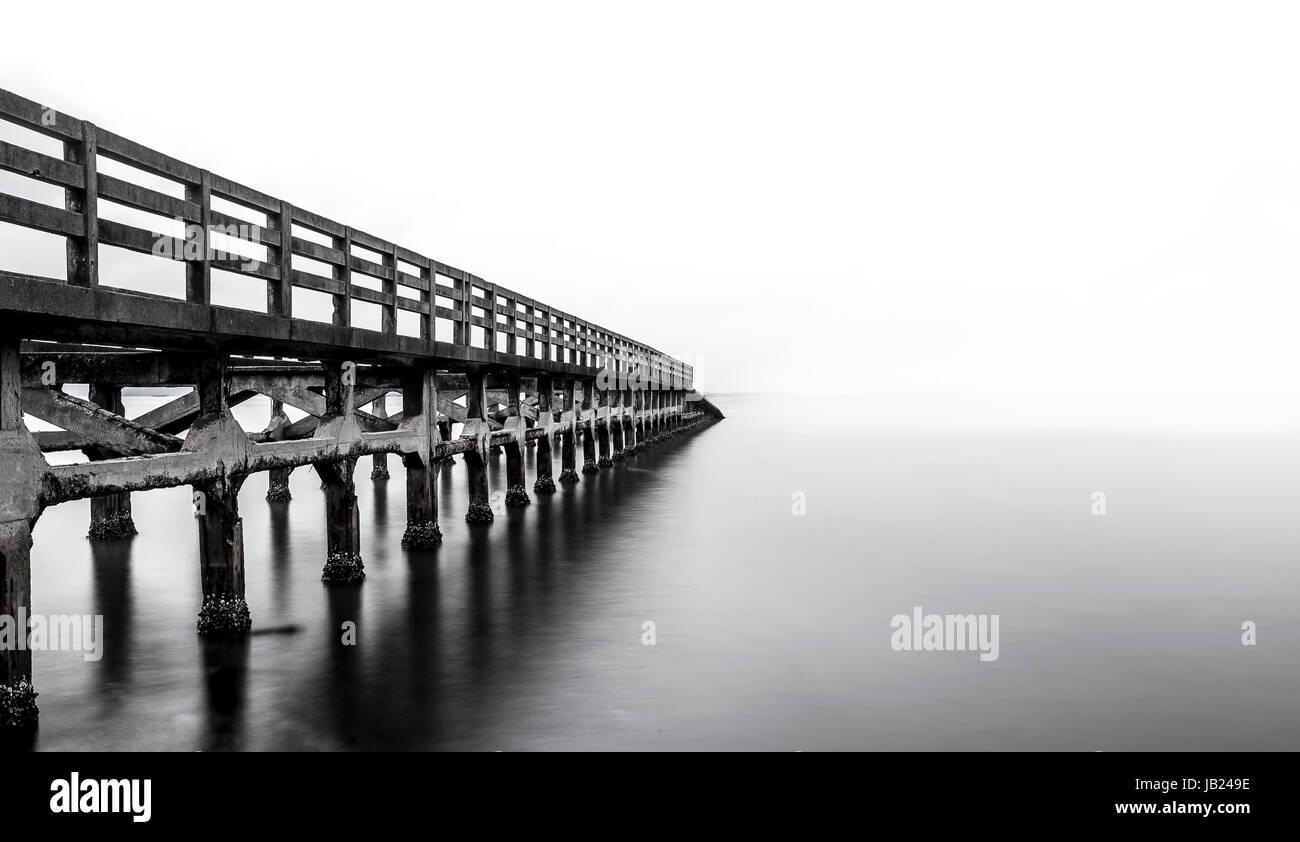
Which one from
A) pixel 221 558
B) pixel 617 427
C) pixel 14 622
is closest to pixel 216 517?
pixel 221 558

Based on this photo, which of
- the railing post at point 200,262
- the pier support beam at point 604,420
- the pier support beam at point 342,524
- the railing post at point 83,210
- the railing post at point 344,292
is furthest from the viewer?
the pier support beam at point 604,420

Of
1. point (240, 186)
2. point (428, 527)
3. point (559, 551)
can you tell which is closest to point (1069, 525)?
point (559, 551)

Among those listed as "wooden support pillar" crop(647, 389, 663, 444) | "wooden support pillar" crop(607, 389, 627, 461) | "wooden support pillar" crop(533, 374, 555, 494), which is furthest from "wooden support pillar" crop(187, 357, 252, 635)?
"wooden support pillar" crop(647, 389, 663, 444)

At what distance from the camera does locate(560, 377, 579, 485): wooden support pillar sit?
2539 cm

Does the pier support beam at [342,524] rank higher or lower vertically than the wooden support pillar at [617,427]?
lower

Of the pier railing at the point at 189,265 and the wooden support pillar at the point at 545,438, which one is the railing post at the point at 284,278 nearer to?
the pier railing at the point at 189,265

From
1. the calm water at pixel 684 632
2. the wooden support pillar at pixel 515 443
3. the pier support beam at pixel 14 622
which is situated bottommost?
the calm water at pixel 684 632

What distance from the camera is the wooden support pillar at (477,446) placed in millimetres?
17078

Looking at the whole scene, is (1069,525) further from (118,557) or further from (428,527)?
(118,557)

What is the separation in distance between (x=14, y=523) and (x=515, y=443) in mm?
13329

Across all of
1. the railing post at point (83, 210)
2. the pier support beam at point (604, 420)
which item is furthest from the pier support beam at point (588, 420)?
the railing post at point (83, 210)

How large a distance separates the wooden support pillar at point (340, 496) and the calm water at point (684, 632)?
33 centimetres

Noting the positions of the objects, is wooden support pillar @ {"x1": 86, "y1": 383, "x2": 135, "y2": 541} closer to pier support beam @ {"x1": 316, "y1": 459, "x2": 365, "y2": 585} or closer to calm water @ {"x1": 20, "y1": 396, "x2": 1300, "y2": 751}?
calm water @ {"x1": 20, "y1": 396, "x2": 1300, "y2": 751}

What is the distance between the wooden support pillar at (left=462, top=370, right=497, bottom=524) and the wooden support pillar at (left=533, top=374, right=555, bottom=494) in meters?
4.55
